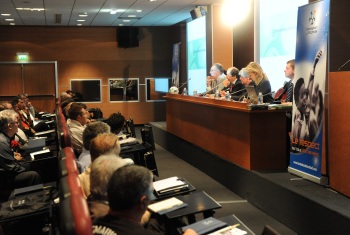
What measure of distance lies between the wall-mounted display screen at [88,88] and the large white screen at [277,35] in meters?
6.90

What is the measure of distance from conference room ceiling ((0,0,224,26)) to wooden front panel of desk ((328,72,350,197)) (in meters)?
6.13

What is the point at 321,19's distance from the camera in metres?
4.78

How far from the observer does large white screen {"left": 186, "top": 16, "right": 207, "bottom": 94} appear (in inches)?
463

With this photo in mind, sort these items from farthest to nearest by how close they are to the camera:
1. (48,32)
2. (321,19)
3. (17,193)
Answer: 1. (48,32)
2. (321,19)
3. (17,193)

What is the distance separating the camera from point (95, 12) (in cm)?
1188

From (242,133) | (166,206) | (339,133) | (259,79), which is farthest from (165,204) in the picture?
(259,79)

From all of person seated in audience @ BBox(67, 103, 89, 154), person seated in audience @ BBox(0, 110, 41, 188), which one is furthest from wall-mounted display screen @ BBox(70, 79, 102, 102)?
person seated in audience @ BBox(0, 110, 41, 188)

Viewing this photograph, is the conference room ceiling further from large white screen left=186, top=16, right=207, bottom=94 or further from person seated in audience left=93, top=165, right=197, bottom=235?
person seated in audience left=93, top=165, right=197, bottom=235

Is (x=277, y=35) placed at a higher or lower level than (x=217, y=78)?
higher

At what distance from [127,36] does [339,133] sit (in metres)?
11.2

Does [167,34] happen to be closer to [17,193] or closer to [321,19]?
[321,19]

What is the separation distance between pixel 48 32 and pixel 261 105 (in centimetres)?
1055

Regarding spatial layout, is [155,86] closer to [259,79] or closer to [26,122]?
[26,122]

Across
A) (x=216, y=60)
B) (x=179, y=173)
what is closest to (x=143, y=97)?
(x=216, y=60)
